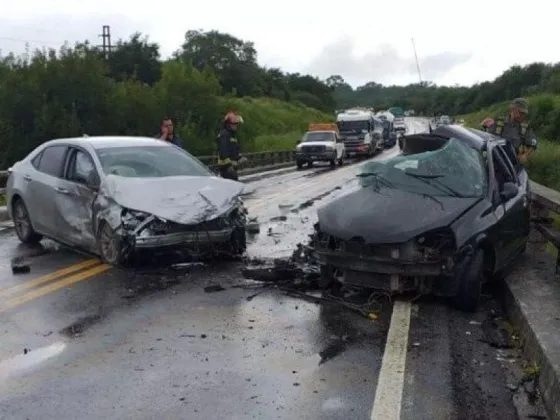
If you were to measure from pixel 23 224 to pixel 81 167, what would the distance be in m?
1.84

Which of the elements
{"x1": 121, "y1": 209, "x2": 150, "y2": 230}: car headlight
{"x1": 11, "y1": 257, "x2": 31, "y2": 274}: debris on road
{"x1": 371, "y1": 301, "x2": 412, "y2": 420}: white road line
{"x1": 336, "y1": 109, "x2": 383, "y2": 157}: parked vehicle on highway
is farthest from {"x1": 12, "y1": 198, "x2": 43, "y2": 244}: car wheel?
{"x1": 336, "y1": 109, "x2": 383, "y2": 157}: parked vehicle on highway

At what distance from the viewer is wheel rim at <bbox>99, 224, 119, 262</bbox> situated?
332 inches

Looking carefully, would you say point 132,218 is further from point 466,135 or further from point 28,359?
point 466,135

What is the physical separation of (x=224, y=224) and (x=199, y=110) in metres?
26.6

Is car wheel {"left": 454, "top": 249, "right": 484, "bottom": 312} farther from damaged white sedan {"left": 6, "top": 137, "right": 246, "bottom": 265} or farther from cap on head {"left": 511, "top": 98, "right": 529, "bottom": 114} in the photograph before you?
cap on head {"left": 511, "top": 98, "right": 529, "bottom": 114}

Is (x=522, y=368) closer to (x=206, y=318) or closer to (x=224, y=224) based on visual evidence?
(x=206, y=318)

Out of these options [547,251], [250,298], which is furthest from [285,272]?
[547,251]

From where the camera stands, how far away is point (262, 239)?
11.0m

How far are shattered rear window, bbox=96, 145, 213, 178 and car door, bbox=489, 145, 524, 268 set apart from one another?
371 centimetres

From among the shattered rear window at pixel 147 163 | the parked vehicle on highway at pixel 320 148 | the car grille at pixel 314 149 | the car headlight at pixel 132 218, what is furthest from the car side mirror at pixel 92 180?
the car grille at pixel 314 149

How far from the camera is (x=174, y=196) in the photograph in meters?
8.57

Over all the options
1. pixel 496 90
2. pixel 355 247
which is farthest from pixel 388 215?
pixel 496 90

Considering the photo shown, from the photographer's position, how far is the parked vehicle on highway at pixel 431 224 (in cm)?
673

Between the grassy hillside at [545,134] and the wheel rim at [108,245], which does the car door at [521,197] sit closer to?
the wheel rim at [108,245]
